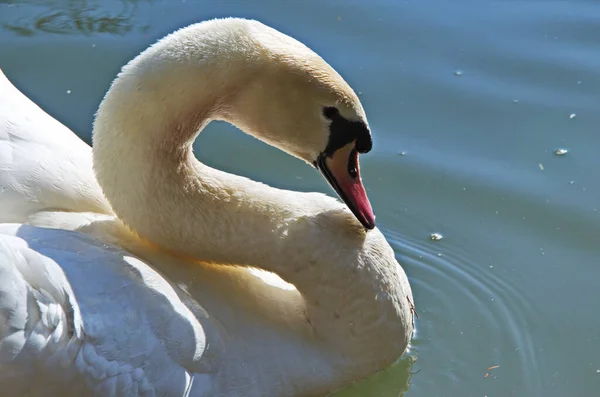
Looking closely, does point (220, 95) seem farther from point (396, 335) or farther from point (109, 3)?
point (109, 3)

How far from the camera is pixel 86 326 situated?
11.8ft

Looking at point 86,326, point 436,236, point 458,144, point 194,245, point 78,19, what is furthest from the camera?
point 78,19

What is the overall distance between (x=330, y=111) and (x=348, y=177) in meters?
0.33

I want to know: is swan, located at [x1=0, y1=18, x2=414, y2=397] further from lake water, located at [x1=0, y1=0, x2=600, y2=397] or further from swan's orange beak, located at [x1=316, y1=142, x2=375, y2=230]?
lake water, located at [x1=0, y1=0, x2=600, y2=397]

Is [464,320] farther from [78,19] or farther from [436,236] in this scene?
[78,19]

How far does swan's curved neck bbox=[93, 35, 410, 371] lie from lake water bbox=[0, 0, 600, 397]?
378 millimetres

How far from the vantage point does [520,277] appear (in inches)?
200

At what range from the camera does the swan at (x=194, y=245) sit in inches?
143

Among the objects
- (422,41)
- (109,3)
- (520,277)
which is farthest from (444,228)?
(109,3)

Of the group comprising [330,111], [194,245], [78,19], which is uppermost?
[330,111]

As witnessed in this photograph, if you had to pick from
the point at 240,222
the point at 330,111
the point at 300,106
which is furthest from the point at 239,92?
the point at 240,222

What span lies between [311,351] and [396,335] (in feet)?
1.20

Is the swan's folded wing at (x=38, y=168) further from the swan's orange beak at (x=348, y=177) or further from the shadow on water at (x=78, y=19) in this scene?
the shadow on water at (x=78, y=19)

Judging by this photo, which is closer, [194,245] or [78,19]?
[194,245]
